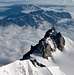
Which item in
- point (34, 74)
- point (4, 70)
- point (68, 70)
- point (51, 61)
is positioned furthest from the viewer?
point (51, 61)

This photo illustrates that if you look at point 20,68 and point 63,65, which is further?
point 63,65

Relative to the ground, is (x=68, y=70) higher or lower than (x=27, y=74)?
lower

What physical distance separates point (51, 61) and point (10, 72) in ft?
211

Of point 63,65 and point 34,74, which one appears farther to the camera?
point 63,65

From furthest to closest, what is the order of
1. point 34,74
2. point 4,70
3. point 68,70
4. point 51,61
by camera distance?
point 51,61 → point 68,70 → point 34,74 → point 4,70

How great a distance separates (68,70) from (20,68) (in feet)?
168

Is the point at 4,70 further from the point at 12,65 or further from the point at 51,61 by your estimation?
the point at 51,61

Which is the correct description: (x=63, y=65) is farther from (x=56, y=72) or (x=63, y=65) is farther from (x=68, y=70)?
(x=56, y=72)

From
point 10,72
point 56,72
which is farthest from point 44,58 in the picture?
point 10,72

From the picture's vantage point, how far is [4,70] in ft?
439

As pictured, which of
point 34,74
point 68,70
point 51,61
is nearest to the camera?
point 34,74

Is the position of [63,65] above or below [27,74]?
below

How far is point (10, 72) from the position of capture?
13525cm

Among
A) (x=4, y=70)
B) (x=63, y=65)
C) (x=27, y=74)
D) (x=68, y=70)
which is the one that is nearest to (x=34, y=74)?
(x=27, y=74)
